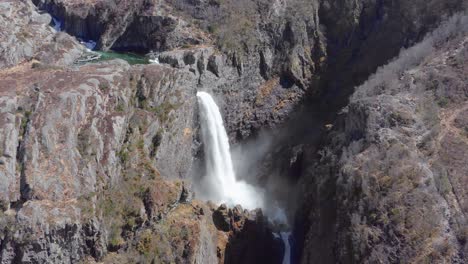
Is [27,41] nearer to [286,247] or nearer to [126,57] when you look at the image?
[126,57]

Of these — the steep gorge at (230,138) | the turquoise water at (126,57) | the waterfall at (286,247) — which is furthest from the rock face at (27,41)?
the waterfall at (286,247)

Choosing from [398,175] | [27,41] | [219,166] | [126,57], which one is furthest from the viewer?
[126,57]

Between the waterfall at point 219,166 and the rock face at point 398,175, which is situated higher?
the rock face at point 398,175

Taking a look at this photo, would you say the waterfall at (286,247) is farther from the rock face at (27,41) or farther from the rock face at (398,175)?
the rock face at (27,41)

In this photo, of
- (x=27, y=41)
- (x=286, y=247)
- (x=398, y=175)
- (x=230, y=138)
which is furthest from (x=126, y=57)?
(x=398, y=175)

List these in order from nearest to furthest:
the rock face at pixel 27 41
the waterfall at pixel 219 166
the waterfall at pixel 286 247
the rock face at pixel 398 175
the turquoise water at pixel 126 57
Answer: the rock face at pixel 398 175 → the waterfall at pixel 286 247 → the rock face at pixel 27 41 → the waterfall at pixel 219 166 → the turquoise water at pixel 126 57
